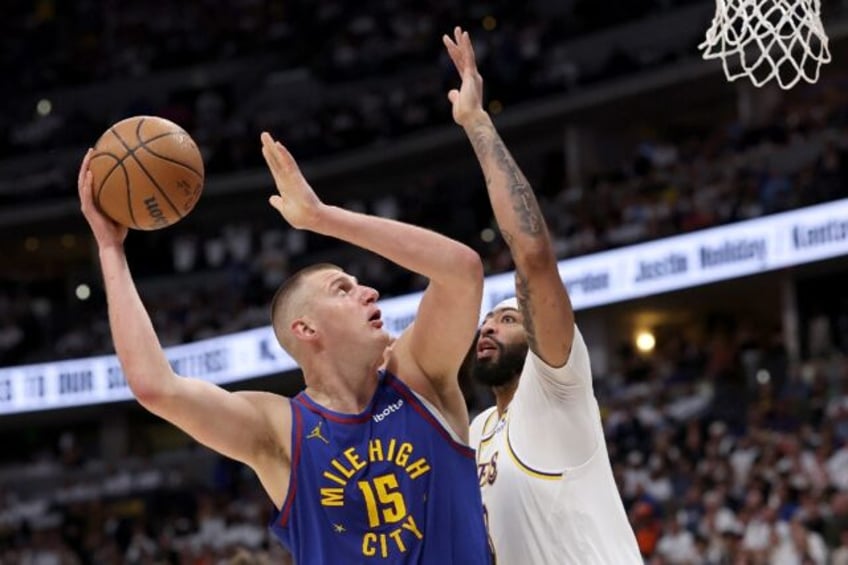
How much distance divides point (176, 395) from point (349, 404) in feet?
1.59

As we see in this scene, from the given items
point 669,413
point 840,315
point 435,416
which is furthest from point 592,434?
point 840,315

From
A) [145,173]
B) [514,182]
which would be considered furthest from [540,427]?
[145,173]

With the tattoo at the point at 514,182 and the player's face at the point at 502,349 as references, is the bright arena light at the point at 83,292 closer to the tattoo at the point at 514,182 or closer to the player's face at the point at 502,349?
the player's face at the point at 502,349

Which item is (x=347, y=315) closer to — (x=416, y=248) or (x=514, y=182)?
(x=416, y=248)

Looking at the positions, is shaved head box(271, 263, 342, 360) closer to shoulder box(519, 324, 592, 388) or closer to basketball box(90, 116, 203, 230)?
basketball box(90, 116, 203, 230)

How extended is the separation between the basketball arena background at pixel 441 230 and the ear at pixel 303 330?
819 cm

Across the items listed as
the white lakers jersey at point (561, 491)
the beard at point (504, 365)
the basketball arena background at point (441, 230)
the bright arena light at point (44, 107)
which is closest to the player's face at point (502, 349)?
the beard at point (504, 365)

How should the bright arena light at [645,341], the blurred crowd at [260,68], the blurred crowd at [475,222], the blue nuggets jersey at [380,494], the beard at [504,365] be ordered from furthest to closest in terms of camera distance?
the blurred crowd at [260,68] < the bright arena light at [645,341] < the blurred crowd at [475,222] < the beard at [504,365] < the blue nuggets jersey at [380,494]

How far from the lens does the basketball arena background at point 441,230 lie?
47.3ft

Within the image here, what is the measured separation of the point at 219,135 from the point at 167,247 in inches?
87.3

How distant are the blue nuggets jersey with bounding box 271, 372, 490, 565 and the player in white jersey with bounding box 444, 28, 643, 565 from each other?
0.38 metres

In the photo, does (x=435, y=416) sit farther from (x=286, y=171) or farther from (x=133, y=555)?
(x=133, y=555)

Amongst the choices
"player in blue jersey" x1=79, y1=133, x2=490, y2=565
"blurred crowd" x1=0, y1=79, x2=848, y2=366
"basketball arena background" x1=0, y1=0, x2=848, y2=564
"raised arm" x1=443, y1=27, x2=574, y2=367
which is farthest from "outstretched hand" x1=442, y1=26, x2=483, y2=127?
"blurred crowd" x1=0, y1=79, x2=848, y2=366

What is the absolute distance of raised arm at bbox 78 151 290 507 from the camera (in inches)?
143
